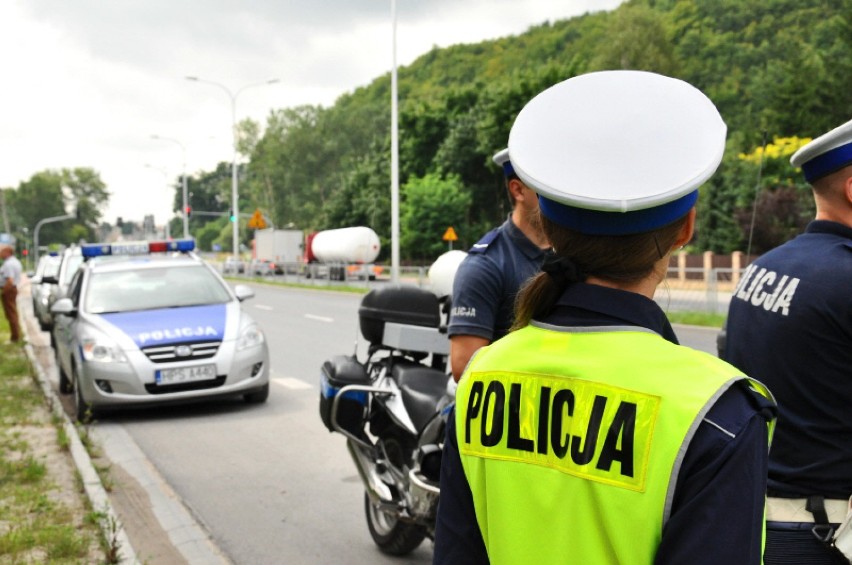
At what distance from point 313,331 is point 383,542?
12.2 m

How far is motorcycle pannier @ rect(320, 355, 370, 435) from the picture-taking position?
4508 mm

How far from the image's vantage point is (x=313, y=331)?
669 inches

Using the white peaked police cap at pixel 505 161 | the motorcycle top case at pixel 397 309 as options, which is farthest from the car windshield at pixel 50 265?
the white peaked police cap at pixel 505 161

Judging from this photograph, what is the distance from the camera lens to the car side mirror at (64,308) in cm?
900

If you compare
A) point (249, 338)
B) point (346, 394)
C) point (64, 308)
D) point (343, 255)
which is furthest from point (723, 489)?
point (343, 255)

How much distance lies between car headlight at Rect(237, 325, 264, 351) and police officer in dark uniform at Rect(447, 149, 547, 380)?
19.5 feet

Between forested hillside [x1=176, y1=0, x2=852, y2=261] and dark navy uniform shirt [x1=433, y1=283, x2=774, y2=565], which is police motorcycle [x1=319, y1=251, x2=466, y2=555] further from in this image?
forested hillside [x1=176, y1=0, x2=852, y2=261]

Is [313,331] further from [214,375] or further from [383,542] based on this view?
[383,542]

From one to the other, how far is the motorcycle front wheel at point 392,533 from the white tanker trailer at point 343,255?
707 inches

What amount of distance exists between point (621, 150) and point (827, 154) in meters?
1.13

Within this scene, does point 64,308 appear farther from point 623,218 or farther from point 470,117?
point 470,117

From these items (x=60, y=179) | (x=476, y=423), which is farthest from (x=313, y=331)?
(x=60, y=179)

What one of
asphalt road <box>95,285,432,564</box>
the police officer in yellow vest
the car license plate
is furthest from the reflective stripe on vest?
the car license plate

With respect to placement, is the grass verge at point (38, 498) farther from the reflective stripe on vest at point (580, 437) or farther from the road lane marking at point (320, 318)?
the road lane marking at point (320, 318)
